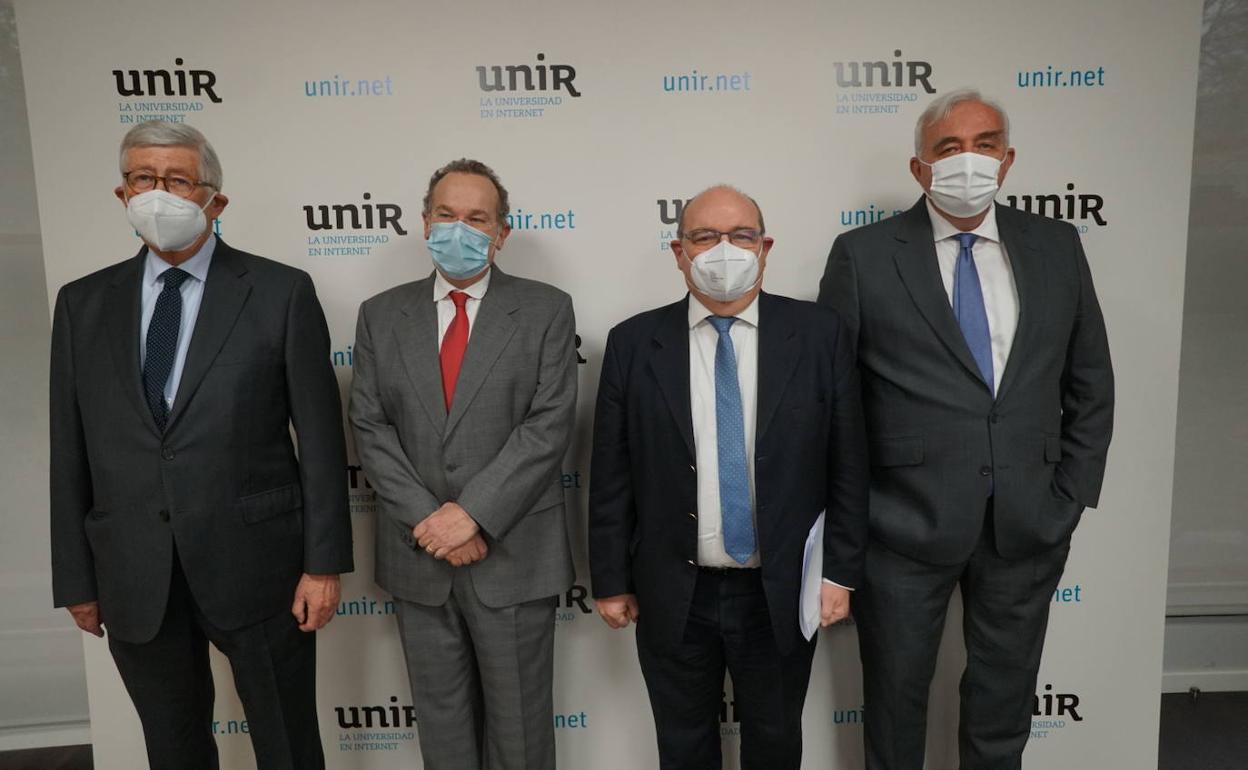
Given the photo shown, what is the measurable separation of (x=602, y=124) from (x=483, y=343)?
86 centimetres

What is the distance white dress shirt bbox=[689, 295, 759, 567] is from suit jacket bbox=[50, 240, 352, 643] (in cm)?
90

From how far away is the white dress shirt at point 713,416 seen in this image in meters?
1.68

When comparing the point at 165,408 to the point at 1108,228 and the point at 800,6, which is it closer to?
the point at 800,6

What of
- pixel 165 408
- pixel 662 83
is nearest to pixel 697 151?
pixel 662 83

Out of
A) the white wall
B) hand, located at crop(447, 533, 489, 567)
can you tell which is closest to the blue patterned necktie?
hand, located at crop(447, 533, 489, 567)

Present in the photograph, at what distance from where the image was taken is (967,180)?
1.72m

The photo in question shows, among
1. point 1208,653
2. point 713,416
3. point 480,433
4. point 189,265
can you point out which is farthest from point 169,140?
point 1208,653

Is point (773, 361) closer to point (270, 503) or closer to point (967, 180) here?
point (967, 180)

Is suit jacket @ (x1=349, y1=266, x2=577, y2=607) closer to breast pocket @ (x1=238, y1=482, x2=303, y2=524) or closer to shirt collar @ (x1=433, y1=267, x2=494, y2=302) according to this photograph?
shirt collar @ (x1=433, y1=267, x2=494, y2=302)

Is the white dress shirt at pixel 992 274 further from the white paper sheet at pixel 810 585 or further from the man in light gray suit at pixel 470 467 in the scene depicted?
the man in light gray suit at pixel 470 467

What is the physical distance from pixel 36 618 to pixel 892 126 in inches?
144

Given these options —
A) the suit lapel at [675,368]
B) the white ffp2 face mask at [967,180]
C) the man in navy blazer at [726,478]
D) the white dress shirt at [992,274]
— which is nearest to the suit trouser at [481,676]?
the man in navy blazer at [726,478]

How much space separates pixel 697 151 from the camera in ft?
7.16

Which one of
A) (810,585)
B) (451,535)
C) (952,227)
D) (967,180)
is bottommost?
(810,585)
